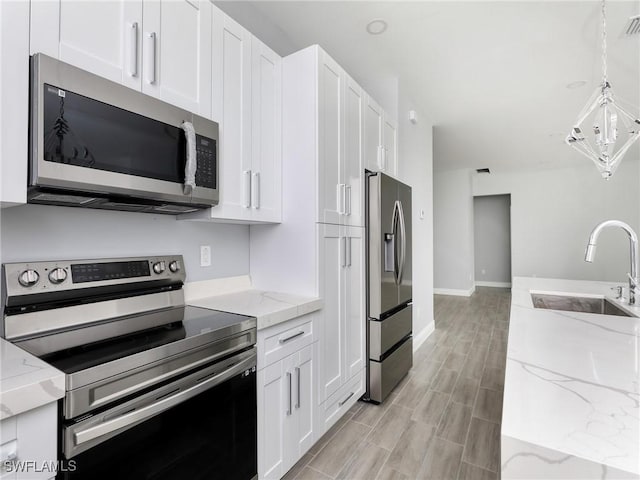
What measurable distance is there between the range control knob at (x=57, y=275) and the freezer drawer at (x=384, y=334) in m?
1.89

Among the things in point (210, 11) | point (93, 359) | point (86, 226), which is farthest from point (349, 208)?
point (93, 359)

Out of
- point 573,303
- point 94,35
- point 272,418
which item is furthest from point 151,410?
point 573,303

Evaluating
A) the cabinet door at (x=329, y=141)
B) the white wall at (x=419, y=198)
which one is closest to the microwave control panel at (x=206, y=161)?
the cabinet door at (x=329, y=141)

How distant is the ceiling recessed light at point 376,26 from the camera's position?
2477mm

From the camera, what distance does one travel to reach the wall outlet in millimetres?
1896

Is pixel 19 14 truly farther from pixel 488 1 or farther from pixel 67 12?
pixel 488 1

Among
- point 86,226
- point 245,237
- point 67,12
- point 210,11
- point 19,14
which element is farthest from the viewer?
point 245,237

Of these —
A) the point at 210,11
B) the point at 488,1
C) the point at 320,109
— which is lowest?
the point at 320,109

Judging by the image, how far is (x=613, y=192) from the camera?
263 inches

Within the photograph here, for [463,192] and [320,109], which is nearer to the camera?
[320,109]

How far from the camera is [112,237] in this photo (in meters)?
1.49

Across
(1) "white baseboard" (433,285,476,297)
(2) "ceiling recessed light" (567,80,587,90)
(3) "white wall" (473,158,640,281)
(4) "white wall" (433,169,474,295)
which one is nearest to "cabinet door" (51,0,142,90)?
(2) "ceiling recessed light" (567,80,587,90)

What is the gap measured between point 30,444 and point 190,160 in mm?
1065

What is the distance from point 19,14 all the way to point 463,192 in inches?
296
